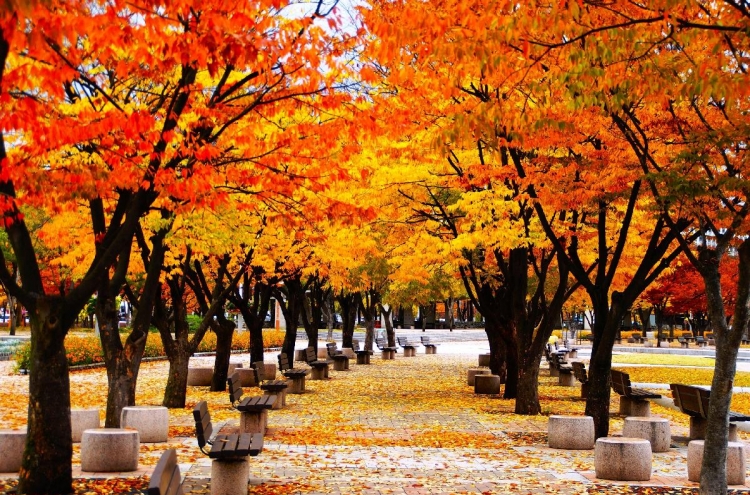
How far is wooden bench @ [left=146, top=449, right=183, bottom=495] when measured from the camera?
556 centimetres

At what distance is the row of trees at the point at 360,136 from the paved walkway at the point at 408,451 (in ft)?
5.22

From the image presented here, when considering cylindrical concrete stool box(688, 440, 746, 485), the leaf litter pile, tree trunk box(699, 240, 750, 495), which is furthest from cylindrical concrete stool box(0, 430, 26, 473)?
cylindrical concrete stool box(688, 440, 746, 485)

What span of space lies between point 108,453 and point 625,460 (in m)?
6.20

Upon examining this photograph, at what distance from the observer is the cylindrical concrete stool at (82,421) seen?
45.2 feet

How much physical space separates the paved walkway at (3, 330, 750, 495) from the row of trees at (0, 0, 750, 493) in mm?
1592

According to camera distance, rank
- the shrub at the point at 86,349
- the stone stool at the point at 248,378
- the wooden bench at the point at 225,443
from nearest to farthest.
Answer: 1. the wooden bench at the point at 225,443
2. the stone stool at the point at 248,378
3. the shrub at the point at 86,349

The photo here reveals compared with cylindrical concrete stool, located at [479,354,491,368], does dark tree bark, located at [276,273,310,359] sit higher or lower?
higher

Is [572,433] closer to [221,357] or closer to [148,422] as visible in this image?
[148,422]

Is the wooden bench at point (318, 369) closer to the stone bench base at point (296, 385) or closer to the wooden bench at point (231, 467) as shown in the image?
the stone bench base at point (296, 385)

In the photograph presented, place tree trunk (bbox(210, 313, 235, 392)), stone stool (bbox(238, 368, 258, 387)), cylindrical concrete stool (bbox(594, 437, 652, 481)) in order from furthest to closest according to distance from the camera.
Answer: stone stool (bbox(238, 368, 258, 387)), tree trunk (bbox(210, 313, 235, 392)), cylindrical concrete stool (bbox(594, 437, 652, 481))

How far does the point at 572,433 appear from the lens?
14164mm

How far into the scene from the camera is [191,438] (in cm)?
1477

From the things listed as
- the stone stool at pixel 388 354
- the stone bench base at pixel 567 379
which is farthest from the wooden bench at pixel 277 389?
the stone stool at pixel 388 354

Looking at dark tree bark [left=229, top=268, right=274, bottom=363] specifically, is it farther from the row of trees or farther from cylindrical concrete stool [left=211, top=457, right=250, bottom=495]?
cylindrical concrete stool [left=211, top=457, right=250, bottom=495]
